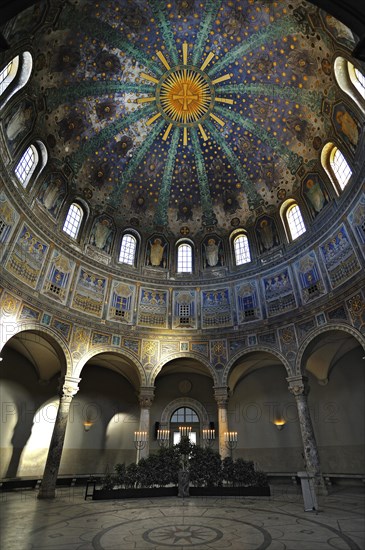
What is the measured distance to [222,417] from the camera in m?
16.4

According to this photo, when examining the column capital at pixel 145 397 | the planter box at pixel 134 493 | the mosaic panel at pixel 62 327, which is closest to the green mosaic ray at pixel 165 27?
the mosaic panel at pixel 62 327

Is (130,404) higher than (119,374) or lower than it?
lower

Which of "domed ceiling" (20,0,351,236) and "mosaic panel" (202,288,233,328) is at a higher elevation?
"domed ceiling" (20,0,351,236)

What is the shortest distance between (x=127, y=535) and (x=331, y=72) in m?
17.3

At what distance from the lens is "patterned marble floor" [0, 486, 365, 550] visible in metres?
5.77

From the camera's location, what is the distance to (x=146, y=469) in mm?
12812

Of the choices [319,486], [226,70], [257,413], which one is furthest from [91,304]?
[226,70]

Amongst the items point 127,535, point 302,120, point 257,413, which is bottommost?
point 127,535

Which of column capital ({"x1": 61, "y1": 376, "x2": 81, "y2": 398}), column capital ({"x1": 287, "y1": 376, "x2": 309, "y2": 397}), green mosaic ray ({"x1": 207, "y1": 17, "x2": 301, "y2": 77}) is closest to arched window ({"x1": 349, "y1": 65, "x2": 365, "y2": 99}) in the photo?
green mosaic ray ({"x1": 207, "y1": 17, "x2": 301, "y2": 77})

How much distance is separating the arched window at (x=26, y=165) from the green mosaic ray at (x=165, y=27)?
8496 mm

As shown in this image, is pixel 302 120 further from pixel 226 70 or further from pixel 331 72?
pixel 226 70

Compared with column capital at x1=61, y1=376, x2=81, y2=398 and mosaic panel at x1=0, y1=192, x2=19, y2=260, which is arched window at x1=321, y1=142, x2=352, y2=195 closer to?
mosaic panel at x1=0, y1=192, x2=19, y2=260

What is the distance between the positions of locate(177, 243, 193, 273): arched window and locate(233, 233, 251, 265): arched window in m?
2.92

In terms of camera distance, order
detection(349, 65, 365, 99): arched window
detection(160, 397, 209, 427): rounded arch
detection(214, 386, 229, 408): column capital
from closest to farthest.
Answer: detection(349, 65, 365, 99): arched window, detection(214, 386, 229, 408): column capital, detection(160, 397, 209, 427): rounded arch
